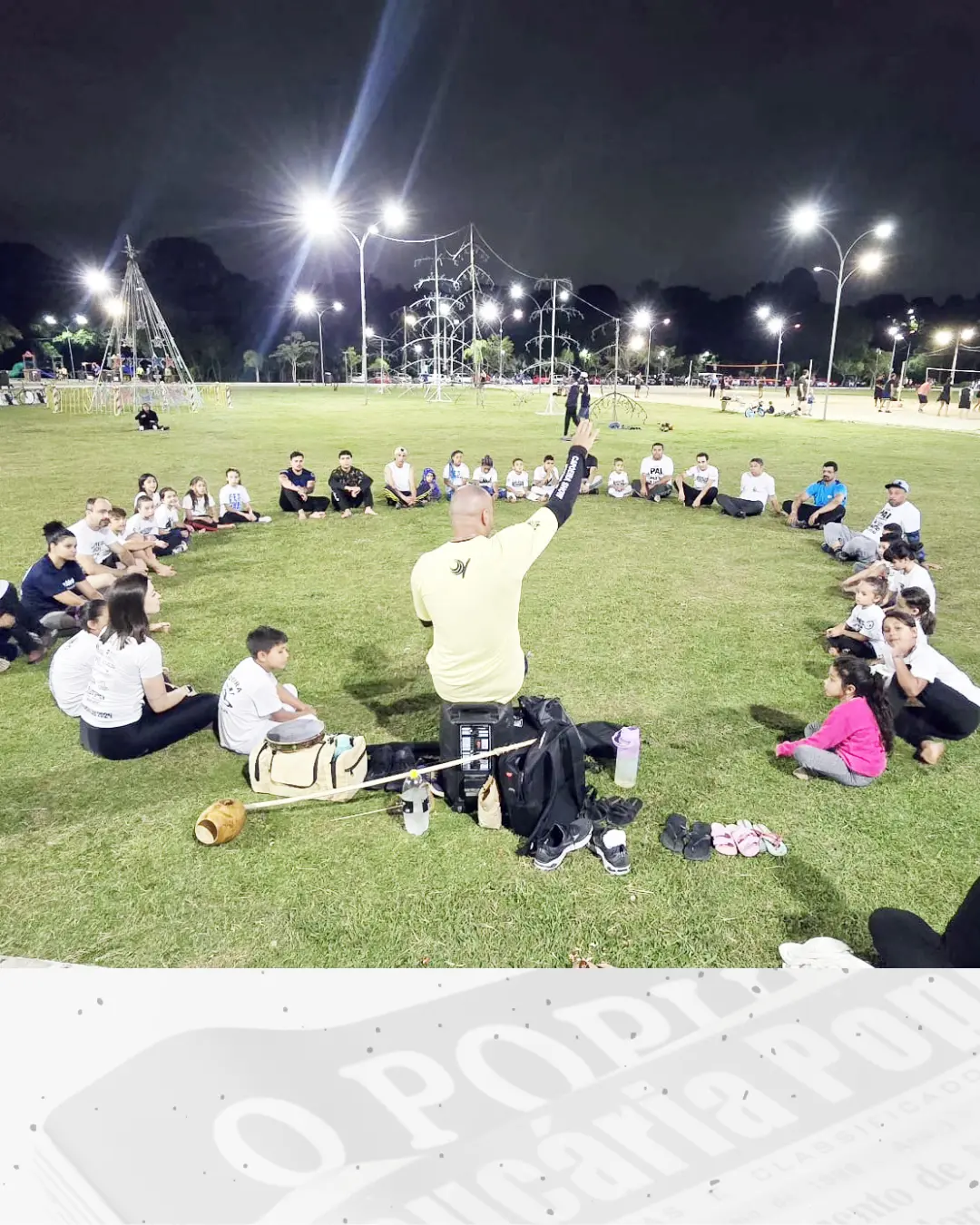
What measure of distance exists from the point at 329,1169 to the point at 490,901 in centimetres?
221

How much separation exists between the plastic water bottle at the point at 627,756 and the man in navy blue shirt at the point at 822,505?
9.73 metres

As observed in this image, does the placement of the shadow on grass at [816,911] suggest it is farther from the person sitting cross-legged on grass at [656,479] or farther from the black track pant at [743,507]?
the person sitting cross-legged on grass at [656,479]

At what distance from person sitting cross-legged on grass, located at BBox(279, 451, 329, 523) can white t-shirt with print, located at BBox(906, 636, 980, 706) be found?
459 inches

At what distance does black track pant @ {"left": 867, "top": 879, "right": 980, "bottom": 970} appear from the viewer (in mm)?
3422

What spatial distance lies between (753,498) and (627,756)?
37.0 ft

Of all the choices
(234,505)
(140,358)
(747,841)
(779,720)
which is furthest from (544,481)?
(140,358)

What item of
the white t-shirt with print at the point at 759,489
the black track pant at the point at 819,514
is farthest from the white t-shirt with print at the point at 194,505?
the black track pant at the point at 819,514

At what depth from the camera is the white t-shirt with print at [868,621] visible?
8.23 meters

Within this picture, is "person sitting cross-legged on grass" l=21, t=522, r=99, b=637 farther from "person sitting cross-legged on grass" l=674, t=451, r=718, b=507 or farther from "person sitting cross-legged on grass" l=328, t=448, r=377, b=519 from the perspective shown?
"person sitting cross-legged on grass" l=674, t=451, r=718, b=507

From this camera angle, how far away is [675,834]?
5.16 m

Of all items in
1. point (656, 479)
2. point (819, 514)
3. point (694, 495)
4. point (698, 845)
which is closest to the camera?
point (698, 845)

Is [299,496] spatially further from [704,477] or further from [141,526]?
[704,477]

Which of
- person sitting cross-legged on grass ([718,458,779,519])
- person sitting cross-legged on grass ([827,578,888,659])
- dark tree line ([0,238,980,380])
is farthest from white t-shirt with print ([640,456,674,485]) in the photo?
dark tree line ([0,238,980,380])

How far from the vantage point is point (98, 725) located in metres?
6.05
